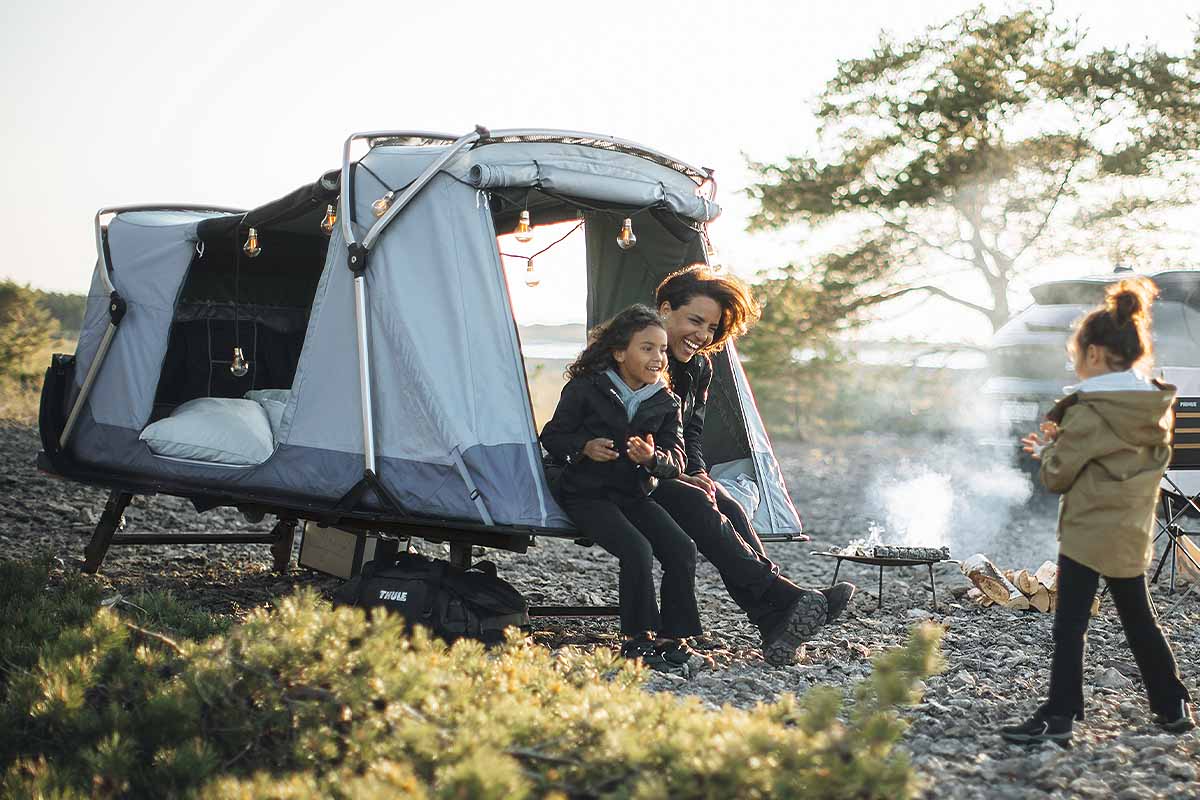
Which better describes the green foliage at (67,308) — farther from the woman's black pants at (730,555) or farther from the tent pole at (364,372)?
the woman's black pants at (730,555)

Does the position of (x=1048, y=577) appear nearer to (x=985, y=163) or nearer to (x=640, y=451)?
(x=640, y=451)

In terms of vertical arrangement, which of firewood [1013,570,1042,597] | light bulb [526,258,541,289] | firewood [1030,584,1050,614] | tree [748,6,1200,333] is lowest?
firewood [1030,584,1050,614]

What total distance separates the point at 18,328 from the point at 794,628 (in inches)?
635

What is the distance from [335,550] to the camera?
260 inches

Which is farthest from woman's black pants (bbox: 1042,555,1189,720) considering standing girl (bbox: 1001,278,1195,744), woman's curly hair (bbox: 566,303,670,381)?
woman's curly hair (bbox: 566,303,670,381)

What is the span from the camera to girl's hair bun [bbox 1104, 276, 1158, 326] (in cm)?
358

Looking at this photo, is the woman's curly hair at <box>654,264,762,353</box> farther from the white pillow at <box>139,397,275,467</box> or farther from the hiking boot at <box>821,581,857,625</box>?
the white pillow at <box>139,397,275,467</box>

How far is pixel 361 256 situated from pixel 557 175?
38.0 inches

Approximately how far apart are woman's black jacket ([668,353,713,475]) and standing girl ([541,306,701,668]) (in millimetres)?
349

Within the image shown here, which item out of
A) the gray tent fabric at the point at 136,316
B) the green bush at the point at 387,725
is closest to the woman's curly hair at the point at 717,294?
the green bush at the point at 387,725

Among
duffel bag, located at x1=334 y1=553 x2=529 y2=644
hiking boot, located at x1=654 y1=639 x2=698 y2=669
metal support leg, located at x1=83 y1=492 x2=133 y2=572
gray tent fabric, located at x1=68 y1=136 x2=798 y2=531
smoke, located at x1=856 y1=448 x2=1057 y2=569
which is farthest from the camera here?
smoke, located at x1=856 y1=448 x2=1057 y2=569

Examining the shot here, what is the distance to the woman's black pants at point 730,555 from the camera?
15.4 ft

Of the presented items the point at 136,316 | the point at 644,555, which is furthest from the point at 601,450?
the point at 136,316

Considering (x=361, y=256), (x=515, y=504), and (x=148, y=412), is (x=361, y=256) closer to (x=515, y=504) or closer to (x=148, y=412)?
(x=515, y=504)
